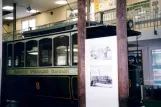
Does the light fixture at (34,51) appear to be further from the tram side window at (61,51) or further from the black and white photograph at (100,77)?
the black and white photograph at (100,77)

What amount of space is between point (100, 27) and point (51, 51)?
2192 millimetres

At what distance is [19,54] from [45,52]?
196 centimetres

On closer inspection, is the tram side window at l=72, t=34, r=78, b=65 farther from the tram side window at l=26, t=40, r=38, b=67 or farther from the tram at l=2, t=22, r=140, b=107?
the tram side window at l=26, t=40, r=38, b=67

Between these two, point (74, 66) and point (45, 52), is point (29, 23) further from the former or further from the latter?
point (74, 66)

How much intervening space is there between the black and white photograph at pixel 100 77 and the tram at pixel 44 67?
6.85 feet

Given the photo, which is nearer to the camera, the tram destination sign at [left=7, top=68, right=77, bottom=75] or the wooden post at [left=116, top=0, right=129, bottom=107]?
the wooden post at [left=116, top=0, right=129, bottom=107]

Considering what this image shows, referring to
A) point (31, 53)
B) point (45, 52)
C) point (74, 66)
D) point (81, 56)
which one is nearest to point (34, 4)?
point (31, 53)

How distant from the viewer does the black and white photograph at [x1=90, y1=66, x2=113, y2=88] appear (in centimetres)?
524

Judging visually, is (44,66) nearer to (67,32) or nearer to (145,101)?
(67,32)

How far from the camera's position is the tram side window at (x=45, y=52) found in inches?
340

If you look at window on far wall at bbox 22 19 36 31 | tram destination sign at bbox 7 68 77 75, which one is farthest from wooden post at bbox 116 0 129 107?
window on far wall at bbox 22 19 36 31

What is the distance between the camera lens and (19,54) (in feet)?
33.6

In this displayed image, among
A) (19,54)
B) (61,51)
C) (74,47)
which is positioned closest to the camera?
(74,47)

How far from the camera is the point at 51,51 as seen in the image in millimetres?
8570
